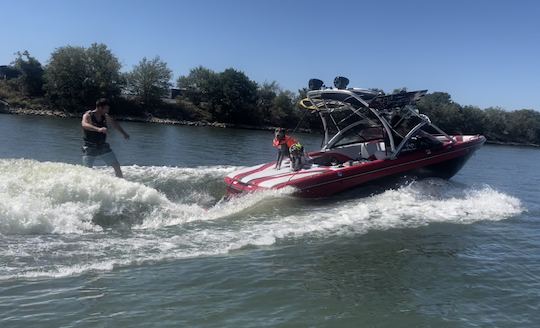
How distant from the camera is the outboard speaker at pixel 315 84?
13683 millimetres

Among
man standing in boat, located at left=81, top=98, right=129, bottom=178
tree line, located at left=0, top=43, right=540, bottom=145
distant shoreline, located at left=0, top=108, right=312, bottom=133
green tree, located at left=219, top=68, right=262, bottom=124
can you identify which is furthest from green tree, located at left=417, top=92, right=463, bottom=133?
man standing in boat, located at left=81, top=98, right=129, bottom=178

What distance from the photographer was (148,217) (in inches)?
332

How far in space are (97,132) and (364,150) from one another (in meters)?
8.00

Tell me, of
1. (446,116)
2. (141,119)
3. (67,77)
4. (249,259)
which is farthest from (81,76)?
(249,259)

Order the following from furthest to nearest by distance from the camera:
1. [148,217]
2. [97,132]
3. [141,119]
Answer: [141,119], [97,132], [148,217]

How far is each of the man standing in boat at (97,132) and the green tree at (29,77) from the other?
54.6 m

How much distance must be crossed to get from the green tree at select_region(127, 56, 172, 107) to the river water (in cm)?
5517

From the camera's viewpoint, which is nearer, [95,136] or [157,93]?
[95,136]

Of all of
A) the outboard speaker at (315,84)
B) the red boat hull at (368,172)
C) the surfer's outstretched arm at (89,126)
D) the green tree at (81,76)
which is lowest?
the red boat hull at (368,172)

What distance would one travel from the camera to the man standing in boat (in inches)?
367

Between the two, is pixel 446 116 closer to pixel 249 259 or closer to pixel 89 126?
pixel 89 126

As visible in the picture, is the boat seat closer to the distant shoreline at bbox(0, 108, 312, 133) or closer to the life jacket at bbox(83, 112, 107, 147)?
the life jacket at bbox(83, 112, 107, 147)

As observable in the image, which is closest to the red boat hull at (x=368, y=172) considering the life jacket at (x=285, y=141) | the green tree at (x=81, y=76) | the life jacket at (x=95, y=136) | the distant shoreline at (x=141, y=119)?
the life jacket at (x=285, y=141)

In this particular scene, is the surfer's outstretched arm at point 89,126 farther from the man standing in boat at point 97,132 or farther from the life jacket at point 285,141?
the life jacket at point 285,141
